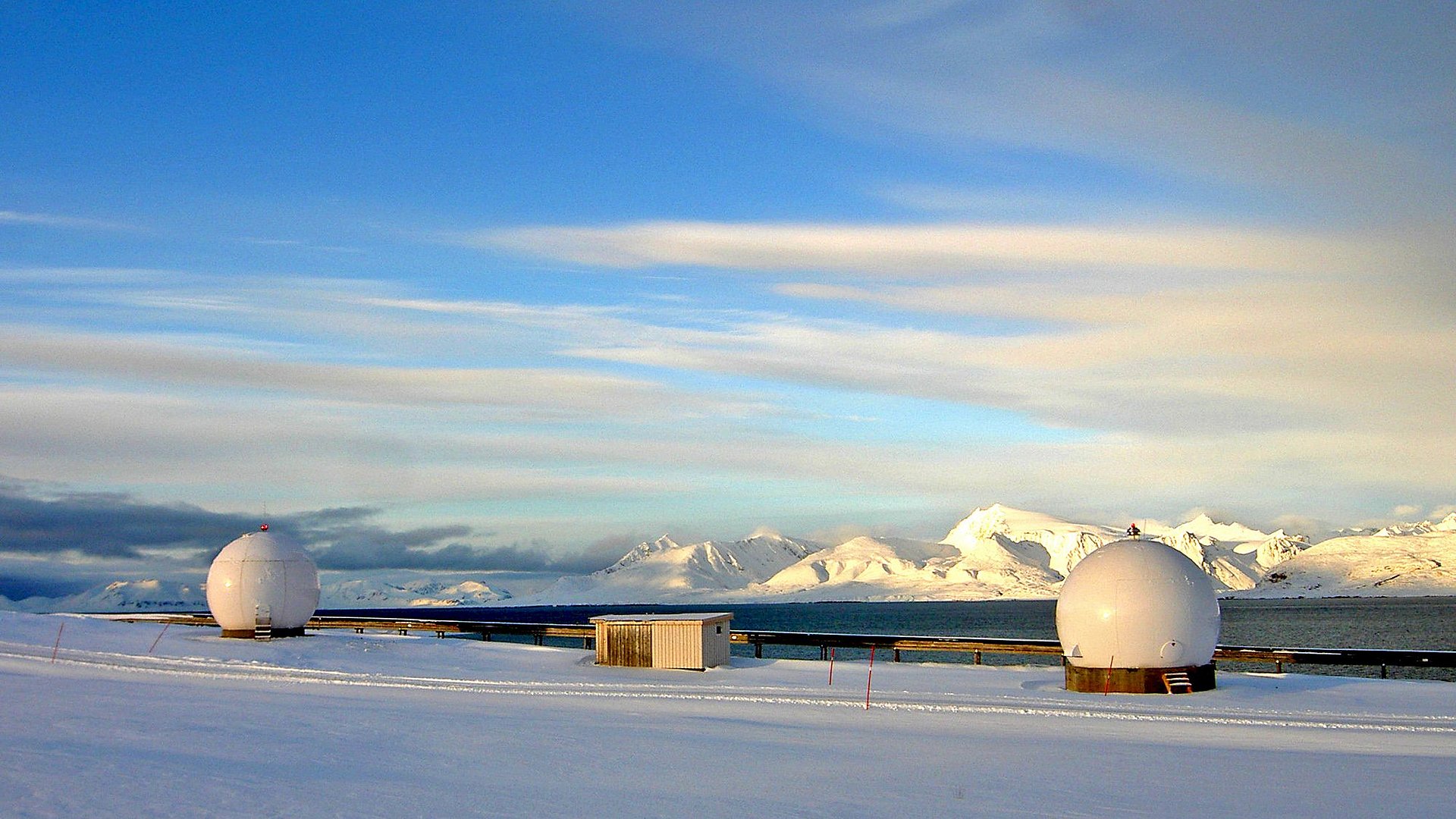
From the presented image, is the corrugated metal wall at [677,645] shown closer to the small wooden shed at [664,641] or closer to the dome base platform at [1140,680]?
the small wooden shed at [664,641]

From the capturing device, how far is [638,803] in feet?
48.0

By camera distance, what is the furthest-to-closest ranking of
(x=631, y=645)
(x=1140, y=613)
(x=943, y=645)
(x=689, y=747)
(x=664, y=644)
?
(x=943, y=645), (x=631, y=645), (x=664, y=644), (x=1140, y=613), (x=689, y=747)

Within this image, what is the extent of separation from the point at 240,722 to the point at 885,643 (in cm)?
3734

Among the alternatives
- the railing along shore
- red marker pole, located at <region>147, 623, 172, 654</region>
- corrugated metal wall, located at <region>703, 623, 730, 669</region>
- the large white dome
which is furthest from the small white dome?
red marker pole, located at <region>147, 623, 172, 654</region>

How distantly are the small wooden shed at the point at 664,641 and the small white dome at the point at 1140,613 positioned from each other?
12.4 m

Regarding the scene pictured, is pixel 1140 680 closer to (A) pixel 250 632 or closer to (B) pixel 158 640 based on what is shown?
(A) pixel 250 632

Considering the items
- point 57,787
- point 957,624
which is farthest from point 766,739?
point 957,624

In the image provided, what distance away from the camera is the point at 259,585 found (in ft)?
165

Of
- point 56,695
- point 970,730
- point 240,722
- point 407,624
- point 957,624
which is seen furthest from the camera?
point 957,624

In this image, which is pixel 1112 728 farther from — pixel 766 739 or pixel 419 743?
pixel 419 743

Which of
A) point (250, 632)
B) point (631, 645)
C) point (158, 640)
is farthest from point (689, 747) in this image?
point (250, 632)

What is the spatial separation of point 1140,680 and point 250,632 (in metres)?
35.8

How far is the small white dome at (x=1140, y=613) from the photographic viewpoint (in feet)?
116

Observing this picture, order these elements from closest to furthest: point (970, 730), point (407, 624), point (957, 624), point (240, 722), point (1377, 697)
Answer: point (240, 722) → point (970, 730) → point (1377, 697) → point (407, 624) → point (957, 624)
